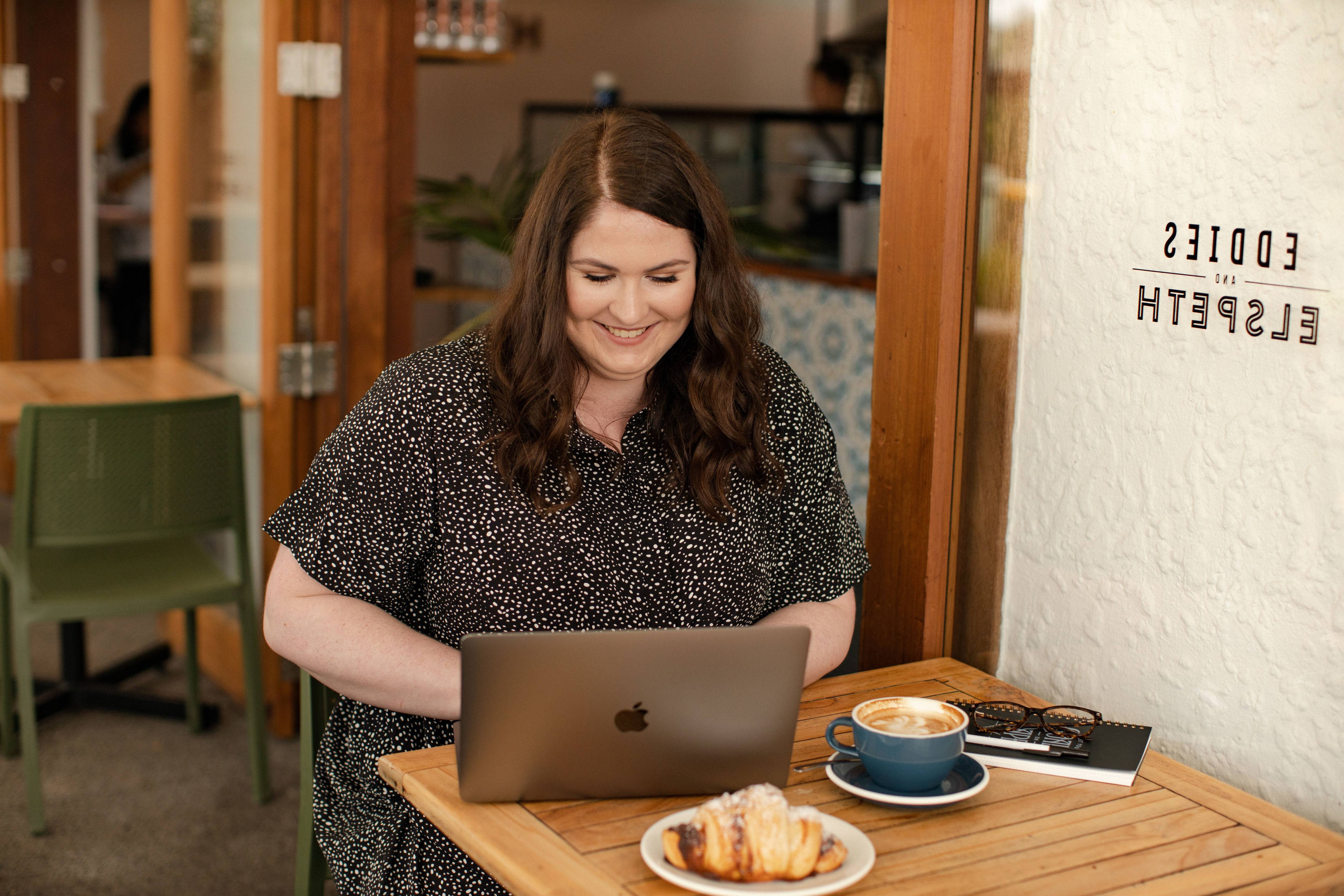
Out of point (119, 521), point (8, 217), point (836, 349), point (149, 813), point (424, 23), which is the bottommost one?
point (149, 813)

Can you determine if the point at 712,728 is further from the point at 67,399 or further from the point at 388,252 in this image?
the point at 67,399

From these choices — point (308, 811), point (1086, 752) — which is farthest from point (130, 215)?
point (1086, 752)

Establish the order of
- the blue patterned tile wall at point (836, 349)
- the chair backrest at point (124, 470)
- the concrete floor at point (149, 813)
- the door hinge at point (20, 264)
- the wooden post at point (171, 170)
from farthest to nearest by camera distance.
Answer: the door hinge at point (20, 264) → the blue patterned tile wall at point (836, 349) → the wooden post at point (171, 170) → the chair backrest at point (124, 470) → the concrete floor at point (149, 813)

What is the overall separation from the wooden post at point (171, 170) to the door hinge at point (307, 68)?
807 millimetres

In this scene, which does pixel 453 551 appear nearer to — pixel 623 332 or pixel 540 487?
pixel 540 487

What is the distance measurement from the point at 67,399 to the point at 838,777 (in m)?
2.62

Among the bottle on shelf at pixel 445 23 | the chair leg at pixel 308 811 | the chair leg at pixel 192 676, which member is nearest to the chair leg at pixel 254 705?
the chair leg at pixel 192 676

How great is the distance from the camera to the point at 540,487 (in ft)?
5.20

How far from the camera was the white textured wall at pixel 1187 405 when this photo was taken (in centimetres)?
137

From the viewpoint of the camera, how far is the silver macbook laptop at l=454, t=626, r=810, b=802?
1191 millimetres

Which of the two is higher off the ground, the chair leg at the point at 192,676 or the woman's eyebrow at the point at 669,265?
the woman's eyebrow at the point at 669,265

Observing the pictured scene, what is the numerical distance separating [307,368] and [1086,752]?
2263 mm

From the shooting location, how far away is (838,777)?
1.31 m

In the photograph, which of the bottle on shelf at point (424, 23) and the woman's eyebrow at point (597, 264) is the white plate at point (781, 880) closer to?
the woman's eyebrow at point (597, 264)
